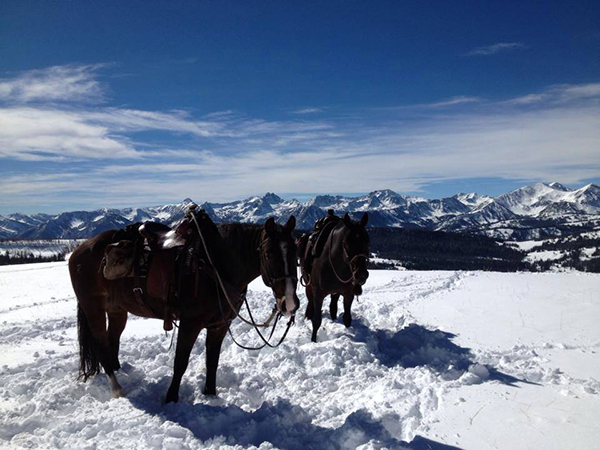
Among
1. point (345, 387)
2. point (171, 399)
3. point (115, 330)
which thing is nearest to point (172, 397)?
point (171, 399)

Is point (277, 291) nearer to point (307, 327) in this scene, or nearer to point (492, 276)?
point (307, 327)

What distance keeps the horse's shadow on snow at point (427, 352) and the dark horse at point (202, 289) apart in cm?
315

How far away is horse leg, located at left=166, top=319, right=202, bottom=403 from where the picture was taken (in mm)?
4624

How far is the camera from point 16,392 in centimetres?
496

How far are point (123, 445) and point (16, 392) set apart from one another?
2.40 meters

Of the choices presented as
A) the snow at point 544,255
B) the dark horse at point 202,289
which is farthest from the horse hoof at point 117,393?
the snow at point 544,255

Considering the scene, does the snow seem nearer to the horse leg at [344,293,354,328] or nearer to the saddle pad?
the horse leg at [344,293,354,328]

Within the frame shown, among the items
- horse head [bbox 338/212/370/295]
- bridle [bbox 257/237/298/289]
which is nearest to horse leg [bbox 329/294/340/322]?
horse head [bbox 338/212/370/295]

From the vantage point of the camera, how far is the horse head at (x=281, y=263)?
4227 mm

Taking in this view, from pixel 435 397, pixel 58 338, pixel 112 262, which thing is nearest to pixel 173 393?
pixel 112 262

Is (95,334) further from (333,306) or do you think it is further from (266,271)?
(333,306)

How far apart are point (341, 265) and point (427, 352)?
2.24 m

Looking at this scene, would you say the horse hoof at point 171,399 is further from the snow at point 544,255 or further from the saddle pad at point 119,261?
the snow at point 544,255

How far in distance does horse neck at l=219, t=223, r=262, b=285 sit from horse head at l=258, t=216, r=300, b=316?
274 millimetres
